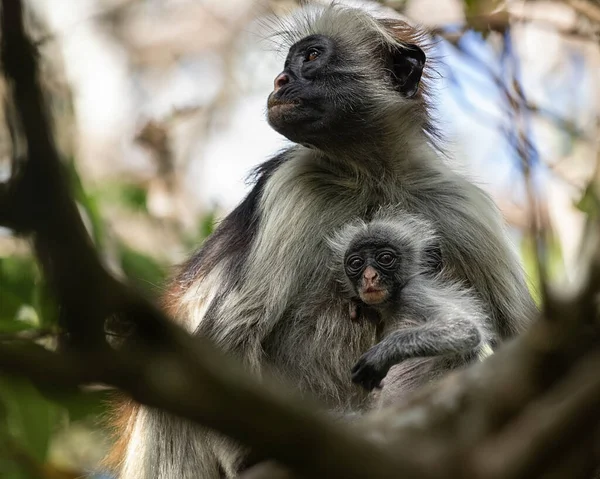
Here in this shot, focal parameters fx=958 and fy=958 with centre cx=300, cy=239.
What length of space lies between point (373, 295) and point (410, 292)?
23cm

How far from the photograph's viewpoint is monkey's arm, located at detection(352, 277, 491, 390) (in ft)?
14.4

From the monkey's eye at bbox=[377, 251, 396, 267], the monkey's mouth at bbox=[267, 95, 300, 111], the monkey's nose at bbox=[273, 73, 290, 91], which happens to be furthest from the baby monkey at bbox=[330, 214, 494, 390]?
the monkey's nose at bbox=[273, 73, 290, 91]

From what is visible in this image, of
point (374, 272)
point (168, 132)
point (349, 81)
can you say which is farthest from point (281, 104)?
point (168, 132)

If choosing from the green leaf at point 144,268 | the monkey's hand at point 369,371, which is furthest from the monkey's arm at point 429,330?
the green leaf at point 144,268

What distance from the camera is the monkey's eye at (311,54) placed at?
5738 millimetres

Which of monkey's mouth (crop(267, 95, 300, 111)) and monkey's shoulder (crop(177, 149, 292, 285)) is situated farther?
monkey's shoulder (crop(177, 149, 292, 285))

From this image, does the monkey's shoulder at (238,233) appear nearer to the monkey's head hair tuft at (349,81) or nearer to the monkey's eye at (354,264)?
the monkey's head hair tuft at (349,81)

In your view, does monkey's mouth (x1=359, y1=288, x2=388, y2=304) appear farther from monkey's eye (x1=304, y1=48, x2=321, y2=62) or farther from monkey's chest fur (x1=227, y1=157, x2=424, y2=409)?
monkey's eye (x1=304, y1=48, x2=321, y2=62)

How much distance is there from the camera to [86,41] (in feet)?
58.0

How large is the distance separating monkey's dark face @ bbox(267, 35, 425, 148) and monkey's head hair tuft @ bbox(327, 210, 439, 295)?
544mm

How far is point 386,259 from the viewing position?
5195 mm

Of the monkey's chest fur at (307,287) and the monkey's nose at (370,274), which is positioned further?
the monkey's chest fur at (307,287)

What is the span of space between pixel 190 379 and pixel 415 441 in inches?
17.7

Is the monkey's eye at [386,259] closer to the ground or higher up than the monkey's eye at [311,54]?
closer to the ground
